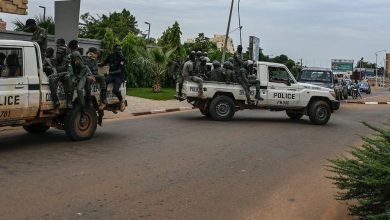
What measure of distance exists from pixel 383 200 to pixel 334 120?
13810mm

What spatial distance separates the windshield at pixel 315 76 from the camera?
80.5 ft

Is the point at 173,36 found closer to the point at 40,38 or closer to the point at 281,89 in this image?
the point at 281,89

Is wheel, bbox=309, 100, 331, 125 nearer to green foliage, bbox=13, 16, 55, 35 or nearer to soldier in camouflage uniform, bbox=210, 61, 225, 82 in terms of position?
soldier in camouflage uniform, bbox=210, 61, 225, 82

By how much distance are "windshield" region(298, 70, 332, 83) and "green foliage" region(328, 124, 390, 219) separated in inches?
746

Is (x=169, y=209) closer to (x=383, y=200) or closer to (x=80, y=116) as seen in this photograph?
(x=383, y=200)

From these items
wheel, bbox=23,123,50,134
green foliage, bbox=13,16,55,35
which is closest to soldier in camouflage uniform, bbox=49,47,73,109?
wheel, bbox=23,123,50,134

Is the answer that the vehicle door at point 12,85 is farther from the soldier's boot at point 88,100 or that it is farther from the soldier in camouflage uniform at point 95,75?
the soldier in camouflage uniform at point 95,75

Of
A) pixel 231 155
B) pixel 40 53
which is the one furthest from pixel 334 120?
pixel 40 53

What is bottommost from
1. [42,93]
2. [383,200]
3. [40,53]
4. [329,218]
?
[329,218]

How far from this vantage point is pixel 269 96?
1628 centimetres

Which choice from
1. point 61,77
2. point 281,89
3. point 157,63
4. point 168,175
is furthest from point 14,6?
point 168,175

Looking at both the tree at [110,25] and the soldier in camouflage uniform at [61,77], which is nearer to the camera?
the soldier in camouflage uniform at [61,77]

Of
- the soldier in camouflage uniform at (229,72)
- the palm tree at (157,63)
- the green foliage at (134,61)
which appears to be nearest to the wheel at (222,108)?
the soldier in camouflage uniform at (229,72)

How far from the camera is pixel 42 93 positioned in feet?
32.1
